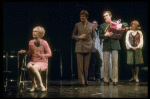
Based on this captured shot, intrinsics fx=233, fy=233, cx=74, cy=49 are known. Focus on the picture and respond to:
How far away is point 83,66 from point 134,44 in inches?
68.8

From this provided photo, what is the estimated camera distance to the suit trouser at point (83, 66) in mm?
4531

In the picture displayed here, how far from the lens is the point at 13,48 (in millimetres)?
6703

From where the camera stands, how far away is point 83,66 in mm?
4621

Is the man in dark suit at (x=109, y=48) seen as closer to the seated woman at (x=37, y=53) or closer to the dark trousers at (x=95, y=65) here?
the seated woman at (x=37, y=53)

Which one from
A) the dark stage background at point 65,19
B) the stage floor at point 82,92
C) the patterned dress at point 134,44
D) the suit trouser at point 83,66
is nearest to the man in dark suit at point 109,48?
the suit trouser at point 83,66

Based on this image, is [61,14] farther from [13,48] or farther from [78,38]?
[78,38]

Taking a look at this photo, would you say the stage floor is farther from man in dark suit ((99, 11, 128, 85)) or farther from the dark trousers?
the dark trousers

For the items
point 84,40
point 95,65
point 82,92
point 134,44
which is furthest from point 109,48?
point 95,65

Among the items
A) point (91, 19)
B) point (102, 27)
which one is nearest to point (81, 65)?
point (102, 27)

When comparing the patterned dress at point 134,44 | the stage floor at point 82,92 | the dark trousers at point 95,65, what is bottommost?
the stage floor at point 82,92

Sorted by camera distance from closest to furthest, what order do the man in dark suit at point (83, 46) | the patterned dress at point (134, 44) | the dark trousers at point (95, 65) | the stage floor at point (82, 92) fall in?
the stage floor at point (82, 92) → the man in dark suit at point (83, 46) → the patterned dress at point (134, 44) → the dark trousers at point (95, 65)

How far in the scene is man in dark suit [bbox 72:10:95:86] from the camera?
14.9ft

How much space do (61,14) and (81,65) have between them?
9.27 ft

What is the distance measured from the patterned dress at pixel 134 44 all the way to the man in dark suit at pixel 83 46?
1428 millimetres
